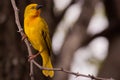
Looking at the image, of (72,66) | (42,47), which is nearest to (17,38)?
(42,47)

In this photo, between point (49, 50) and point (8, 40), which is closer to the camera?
point (49, 50)

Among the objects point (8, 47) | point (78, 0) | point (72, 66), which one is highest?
point (78, 0)

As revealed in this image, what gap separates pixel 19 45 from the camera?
7.18 m

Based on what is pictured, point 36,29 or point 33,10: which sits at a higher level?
point 33,10

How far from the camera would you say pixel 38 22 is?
18.7 ft

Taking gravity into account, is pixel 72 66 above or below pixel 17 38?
below

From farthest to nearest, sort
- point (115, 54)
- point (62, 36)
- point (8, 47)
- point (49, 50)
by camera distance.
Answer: point (62, 36) < point (115, 54) < point (8, 47) < point (49, 50)

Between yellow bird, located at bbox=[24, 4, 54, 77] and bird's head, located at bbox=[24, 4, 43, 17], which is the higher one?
bird's head, located at bbox=[24, 4, 43, 17]

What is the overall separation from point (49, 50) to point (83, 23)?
3829mm

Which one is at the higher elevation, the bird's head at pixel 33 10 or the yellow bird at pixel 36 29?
the bird's head at pixel 33 10

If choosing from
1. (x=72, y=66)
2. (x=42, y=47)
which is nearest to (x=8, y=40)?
(x=42, y=47)

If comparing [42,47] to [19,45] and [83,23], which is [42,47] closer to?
[19,45]

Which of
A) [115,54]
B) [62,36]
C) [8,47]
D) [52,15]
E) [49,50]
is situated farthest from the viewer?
[62,36]

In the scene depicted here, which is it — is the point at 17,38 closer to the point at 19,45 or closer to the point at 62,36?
the point at 19,45
